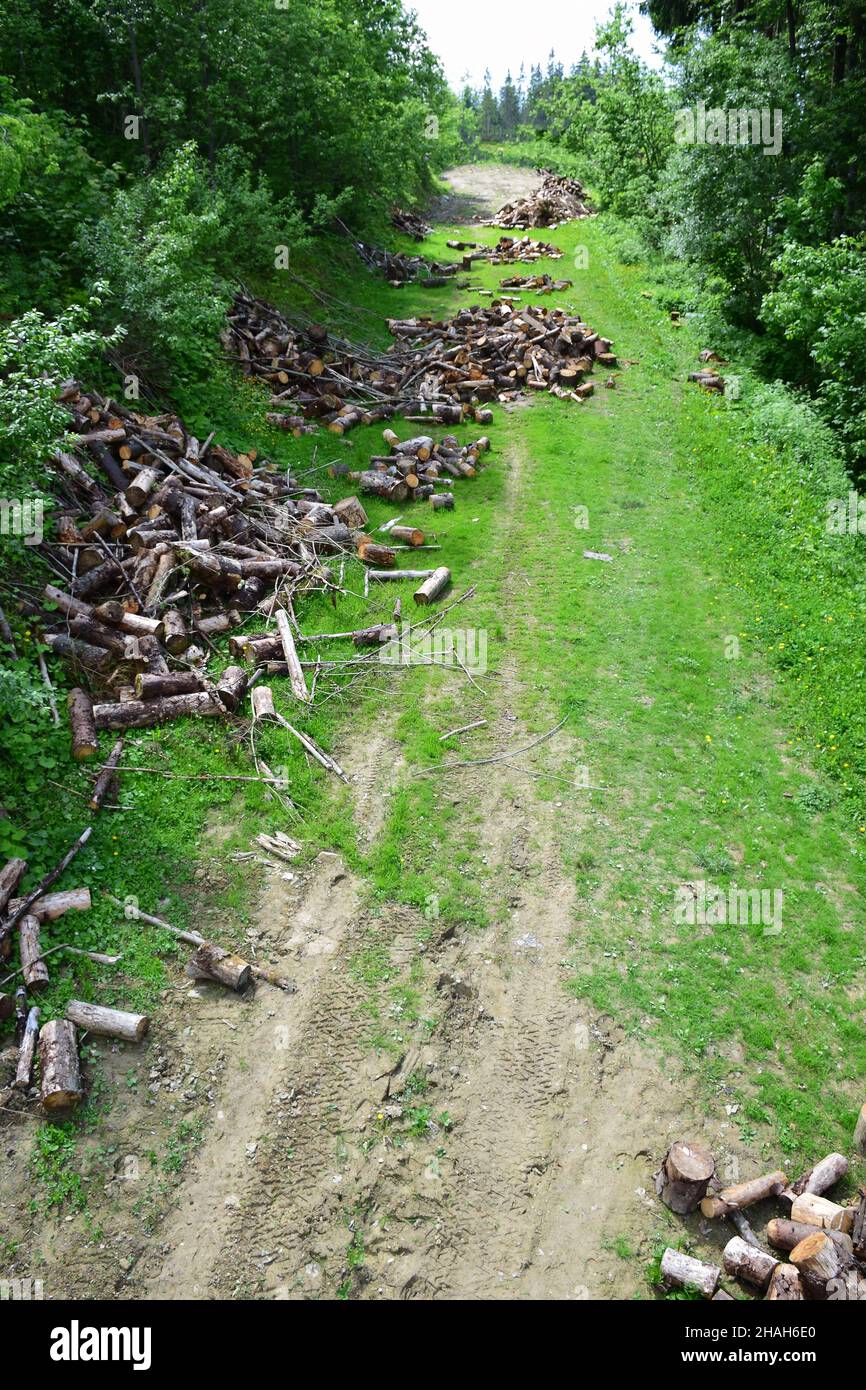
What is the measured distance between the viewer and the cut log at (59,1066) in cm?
588

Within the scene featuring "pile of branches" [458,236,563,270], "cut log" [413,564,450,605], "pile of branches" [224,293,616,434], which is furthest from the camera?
"pile of branches" [458,236,563,270]

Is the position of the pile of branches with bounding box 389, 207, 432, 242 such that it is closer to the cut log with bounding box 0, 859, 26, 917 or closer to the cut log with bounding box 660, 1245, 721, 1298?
the cut log with bounding box 0, 859, 26, 917

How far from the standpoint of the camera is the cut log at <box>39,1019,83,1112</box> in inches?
231

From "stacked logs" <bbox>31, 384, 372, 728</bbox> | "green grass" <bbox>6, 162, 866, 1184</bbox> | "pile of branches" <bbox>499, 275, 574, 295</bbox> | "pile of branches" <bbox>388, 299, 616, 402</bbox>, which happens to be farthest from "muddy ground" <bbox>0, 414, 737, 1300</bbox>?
"pile of branches" <bbox>499, 275, 574, 295</bbox>

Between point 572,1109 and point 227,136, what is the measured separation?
24840 mm

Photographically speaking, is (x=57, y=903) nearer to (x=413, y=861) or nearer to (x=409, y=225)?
(x=413, y=861)

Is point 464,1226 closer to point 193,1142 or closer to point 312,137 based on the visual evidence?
point 193,1142

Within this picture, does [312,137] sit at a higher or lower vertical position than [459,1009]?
higher

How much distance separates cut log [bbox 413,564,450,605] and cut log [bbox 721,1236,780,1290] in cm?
867

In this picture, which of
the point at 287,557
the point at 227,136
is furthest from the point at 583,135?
the point at 287,557

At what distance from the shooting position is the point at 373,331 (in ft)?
73.9

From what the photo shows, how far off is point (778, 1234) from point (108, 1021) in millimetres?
5017

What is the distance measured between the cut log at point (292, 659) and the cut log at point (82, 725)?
7.70 ft

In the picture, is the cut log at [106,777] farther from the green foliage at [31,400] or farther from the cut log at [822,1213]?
the cut log at [822,1213]
